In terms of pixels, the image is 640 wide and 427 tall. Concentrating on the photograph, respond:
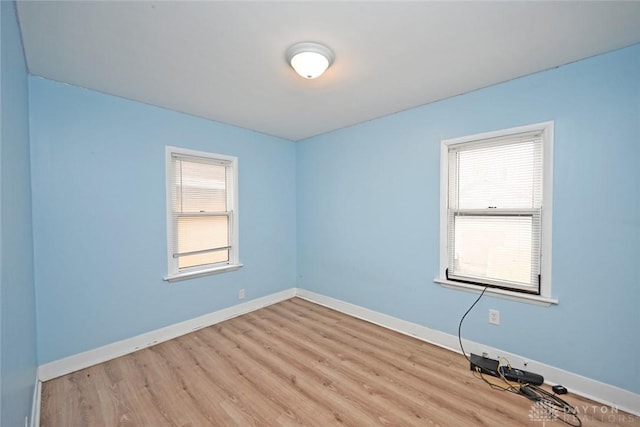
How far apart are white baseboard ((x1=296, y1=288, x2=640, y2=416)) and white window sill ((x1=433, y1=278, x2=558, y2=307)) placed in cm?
48

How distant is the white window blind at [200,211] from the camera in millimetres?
2865

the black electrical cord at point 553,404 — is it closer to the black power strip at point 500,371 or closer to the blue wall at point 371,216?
the black power strip at point 500,371

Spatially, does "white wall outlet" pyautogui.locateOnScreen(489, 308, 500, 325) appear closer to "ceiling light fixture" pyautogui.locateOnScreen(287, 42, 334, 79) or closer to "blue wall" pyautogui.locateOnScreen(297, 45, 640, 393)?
"blue wall" pyautogui.locateOnScreen(297, 45, 640, 393)

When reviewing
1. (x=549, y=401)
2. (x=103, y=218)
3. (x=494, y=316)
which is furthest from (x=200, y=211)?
(x=549, y=401)

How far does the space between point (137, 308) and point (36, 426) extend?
1013mm

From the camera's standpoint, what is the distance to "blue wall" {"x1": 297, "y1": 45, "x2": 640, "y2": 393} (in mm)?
1746

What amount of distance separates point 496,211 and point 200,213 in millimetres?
3125

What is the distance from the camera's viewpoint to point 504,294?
2199 millimetres

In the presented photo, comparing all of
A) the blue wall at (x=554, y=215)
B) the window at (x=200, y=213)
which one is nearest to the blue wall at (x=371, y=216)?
the blue wall at (x=554, y=215)

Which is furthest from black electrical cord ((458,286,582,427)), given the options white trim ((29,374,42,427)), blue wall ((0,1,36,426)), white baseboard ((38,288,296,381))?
white trim ((29,374,42,427))

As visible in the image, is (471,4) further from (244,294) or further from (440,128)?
(244,294)

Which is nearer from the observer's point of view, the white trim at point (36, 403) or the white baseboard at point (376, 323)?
the white trim at point (36, 403)

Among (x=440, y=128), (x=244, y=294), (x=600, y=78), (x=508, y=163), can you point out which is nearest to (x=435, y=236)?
(x=508, y=163)

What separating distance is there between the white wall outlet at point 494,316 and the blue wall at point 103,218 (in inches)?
114
